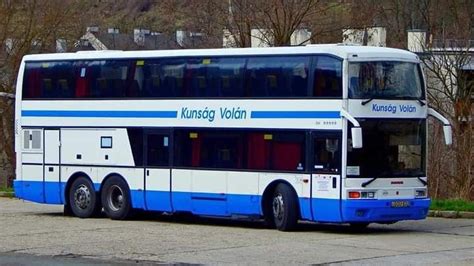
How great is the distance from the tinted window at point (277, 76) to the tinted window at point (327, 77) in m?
0.30

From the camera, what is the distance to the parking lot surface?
18.9 meters

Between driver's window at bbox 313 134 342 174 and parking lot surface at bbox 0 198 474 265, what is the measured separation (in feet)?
4.46

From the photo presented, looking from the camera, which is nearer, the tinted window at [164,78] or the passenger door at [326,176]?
the passenger door at [326,176]

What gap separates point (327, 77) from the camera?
23297 millimetres

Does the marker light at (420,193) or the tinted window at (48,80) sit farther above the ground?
the tinted window at (48,80)

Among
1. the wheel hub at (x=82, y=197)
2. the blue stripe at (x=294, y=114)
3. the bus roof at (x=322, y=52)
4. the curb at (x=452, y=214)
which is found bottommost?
the curb at (x=452, y=214)

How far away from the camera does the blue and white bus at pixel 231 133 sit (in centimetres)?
2309

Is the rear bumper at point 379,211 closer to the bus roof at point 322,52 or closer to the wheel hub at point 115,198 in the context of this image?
the bus roof at point 322,52

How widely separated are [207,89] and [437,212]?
6.36 metres

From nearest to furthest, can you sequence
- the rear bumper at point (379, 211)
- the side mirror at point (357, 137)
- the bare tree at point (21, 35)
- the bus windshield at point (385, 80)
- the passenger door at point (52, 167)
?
the side mirror at point (357, 137) → the rear bumper at point (379, 211) → the bus windshield at point (385, 80) → the passenger door at point (52, 167) → the bare tree at point (21, 35)

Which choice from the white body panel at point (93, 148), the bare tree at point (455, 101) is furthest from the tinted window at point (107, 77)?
the bare tree at point (455, 101)

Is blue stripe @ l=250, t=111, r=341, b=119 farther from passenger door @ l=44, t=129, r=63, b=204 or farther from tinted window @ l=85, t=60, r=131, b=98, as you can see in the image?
passenger door @ l=44, t=129, r=63, b=204

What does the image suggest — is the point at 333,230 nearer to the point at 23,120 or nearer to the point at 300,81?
the point at 300,81

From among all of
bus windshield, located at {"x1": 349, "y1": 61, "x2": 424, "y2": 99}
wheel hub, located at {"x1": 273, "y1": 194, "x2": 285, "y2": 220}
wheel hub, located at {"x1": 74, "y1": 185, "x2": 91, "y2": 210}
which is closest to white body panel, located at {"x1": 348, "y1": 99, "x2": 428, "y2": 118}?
bus windshield, located at {"x1": 349, "y1": 61, "x2": 424, "y2": 99}
